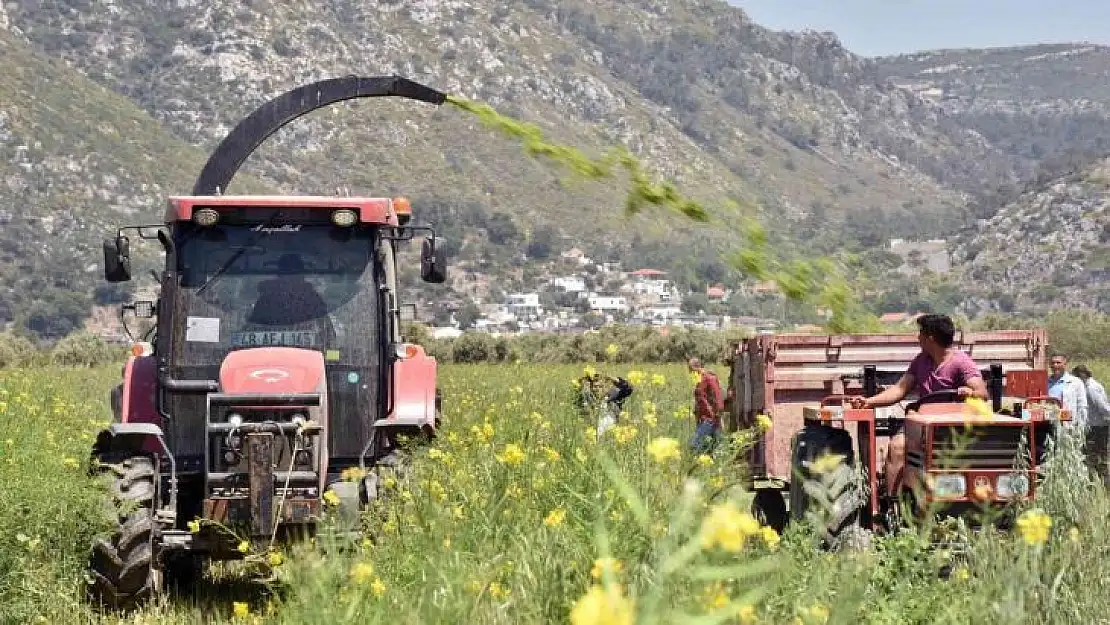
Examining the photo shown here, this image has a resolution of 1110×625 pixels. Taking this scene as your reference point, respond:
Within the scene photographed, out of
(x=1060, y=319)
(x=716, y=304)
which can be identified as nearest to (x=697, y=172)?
(x=1060, y=319)

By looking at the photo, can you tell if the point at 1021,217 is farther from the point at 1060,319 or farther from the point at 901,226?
the point at 1060,319

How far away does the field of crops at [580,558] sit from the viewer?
3826mm

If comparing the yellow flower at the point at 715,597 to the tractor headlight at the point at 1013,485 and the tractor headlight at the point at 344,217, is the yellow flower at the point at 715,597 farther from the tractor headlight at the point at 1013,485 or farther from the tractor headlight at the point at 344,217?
the tractor headlight at the point at 344,217

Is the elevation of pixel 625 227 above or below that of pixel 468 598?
above

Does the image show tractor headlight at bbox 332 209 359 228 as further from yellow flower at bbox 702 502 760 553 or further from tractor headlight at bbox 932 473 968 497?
yellow flower at bbox 702 502 760 553

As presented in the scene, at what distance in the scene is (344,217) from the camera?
9.34 meters

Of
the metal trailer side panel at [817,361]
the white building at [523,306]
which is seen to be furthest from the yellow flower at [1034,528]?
the white building at [523,306]

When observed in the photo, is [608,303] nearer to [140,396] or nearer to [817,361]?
[817,361]

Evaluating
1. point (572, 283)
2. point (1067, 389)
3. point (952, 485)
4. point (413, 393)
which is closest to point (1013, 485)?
point (952, 485)

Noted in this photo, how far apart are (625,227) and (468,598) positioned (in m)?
2.54

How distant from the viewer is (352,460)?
943 cm

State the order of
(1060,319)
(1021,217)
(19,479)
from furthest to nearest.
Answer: (1021,217)
(1060,319)
(19,479)

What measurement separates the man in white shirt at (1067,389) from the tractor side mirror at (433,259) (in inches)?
247

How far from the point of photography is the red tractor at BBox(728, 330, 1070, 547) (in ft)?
25.7
